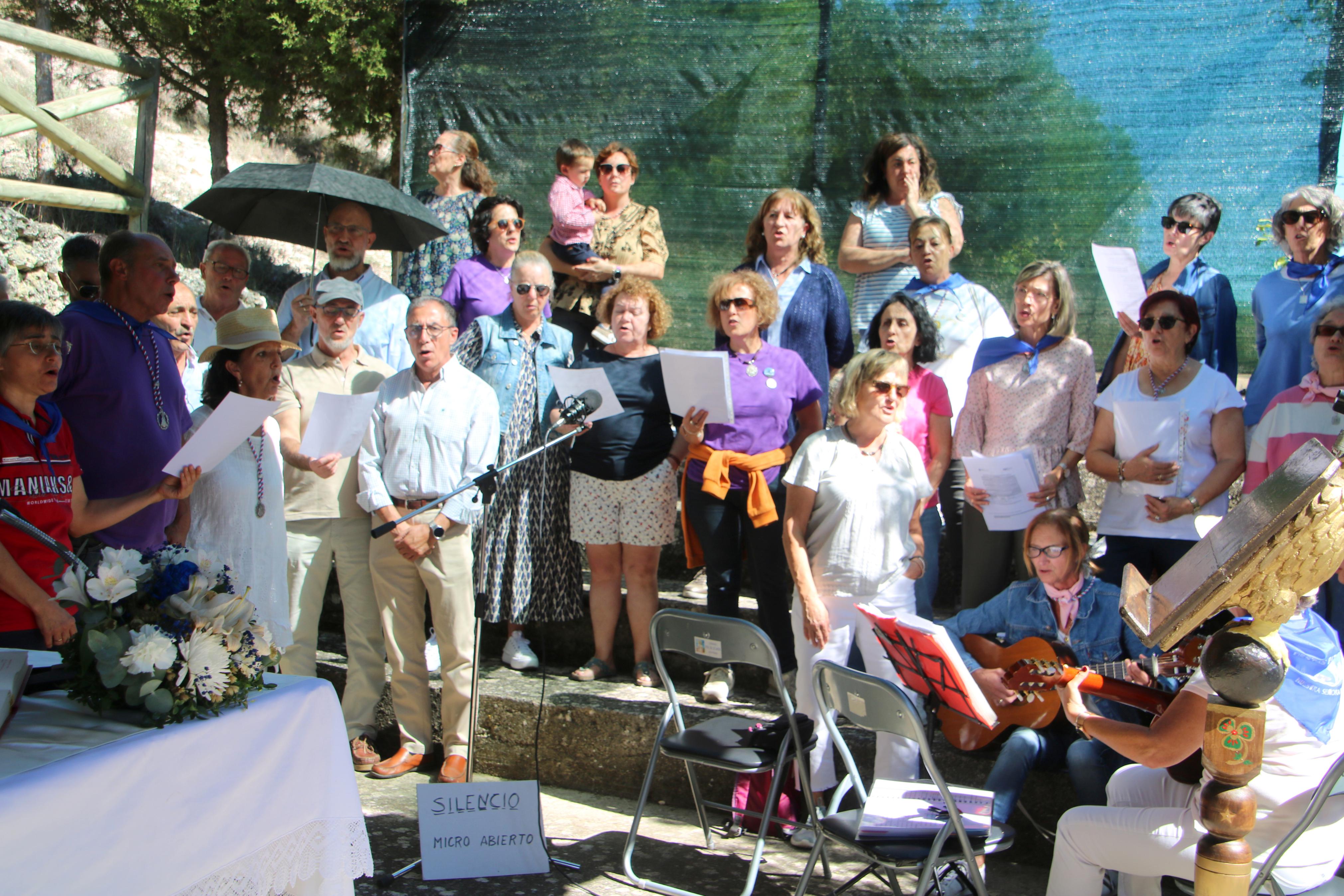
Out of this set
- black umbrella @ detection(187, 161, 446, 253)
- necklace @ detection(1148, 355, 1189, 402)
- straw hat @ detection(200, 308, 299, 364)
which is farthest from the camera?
black umbrella @ detection(187, 161, 446, 253)

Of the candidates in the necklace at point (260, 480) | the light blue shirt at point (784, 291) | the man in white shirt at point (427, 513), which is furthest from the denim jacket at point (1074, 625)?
the necklace at point (260, 480)

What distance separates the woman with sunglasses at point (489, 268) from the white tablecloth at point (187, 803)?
9.49ft

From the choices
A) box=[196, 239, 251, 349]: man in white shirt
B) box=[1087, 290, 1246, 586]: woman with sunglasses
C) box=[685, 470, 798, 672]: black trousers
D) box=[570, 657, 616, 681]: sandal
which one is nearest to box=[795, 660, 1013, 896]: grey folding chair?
box=[685, 470, 798, 672]: black trousers

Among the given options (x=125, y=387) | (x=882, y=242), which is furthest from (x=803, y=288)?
(x=125, y=387)

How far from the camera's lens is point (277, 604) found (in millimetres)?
4129

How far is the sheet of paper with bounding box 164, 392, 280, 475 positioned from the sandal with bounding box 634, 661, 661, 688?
213 cm

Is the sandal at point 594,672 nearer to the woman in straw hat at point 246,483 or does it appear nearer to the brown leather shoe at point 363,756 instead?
the brown leather shoe at point 363,756

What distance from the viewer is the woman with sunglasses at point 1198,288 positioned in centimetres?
445

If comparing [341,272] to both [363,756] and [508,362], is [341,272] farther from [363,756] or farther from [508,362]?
[363,756]

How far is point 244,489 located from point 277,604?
48 cm

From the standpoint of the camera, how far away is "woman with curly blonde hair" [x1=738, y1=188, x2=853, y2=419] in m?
5.00

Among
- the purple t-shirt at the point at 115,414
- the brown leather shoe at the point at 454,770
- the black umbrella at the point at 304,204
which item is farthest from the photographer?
the black umbrella at the point at 304,204

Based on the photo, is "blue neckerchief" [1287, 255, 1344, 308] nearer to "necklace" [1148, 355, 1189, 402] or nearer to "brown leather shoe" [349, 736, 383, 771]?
"necklace" [1148, 355, 1189, 402]

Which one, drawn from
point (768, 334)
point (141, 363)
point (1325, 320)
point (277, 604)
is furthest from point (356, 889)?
point (1325, 320)
